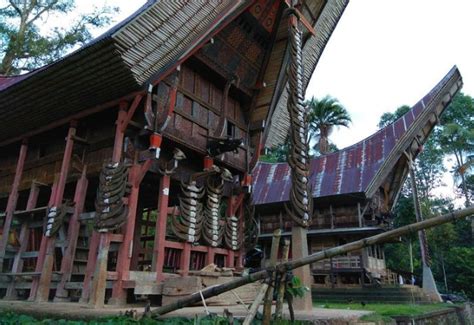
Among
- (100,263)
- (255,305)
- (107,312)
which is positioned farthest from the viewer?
(100,263)

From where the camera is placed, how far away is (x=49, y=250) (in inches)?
321

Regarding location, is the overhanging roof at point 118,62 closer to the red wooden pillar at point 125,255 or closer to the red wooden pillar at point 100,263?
the red wooden pillar at point 100,263

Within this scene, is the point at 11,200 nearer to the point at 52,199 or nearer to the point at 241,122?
the point at 52,199

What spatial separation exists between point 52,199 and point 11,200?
7.99ft

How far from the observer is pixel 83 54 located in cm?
724

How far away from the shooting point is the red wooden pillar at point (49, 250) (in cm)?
777

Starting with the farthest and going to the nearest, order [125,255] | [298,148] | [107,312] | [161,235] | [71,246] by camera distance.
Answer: [71,246], [161,235], [125,255], [298,148], [107,312]

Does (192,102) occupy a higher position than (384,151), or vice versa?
(384,151)

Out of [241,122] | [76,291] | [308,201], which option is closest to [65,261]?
[76,291]

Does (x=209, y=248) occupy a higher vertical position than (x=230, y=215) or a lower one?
lower

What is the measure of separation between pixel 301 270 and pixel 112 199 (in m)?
3.84

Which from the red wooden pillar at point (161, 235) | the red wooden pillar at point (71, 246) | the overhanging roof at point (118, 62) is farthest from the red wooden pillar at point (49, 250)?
the red wooden pillar at point (161, 235)

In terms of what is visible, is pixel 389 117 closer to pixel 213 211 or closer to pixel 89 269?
pixel 213 211

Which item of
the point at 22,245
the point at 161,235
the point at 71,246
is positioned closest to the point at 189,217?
the point at 161,235
